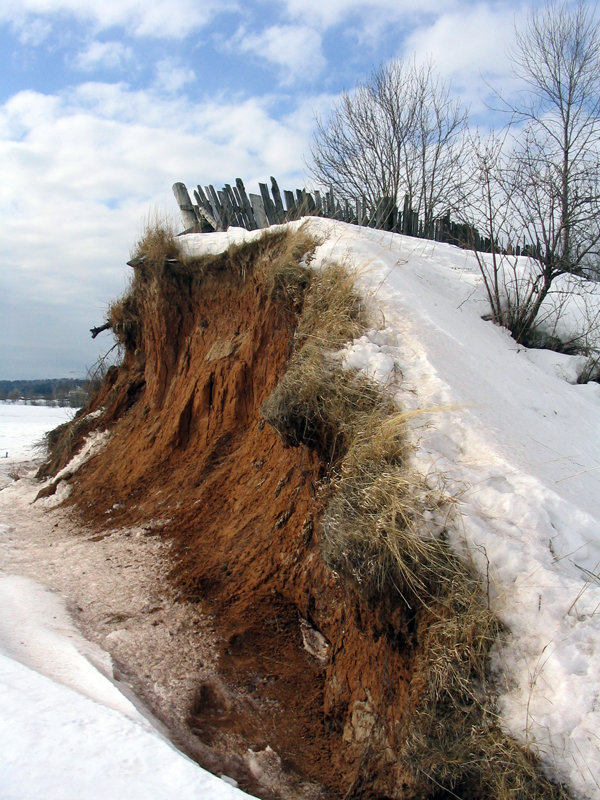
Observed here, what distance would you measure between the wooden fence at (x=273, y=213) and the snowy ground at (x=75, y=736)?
6.69 metres

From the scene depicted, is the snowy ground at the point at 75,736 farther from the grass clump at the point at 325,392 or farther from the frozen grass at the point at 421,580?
the grass clump at the point at 325,392

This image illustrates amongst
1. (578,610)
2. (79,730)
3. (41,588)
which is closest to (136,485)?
(41,588)

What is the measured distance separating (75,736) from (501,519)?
2429 mm

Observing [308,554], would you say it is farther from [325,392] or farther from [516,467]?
[516,467]

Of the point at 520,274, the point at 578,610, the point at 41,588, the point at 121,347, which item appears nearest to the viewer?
the point at 578,610

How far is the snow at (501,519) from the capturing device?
8.32 feet

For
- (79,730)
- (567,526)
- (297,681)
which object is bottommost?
(297,681)

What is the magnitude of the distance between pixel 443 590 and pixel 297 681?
5.07 feet

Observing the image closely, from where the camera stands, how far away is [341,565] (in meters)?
3.46

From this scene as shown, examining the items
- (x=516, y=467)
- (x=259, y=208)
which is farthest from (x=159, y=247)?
(x=516, y=467)

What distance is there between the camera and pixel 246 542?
539 centimetres

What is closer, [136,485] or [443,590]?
[443,590]

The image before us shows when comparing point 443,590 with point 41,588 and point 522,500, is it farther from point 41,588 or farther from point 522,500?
point 41,588

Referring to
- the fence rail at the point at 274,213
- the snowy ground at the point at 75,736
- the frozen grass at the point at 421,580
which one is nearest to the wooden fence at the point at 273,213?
the fence rail at the point at 274,213
